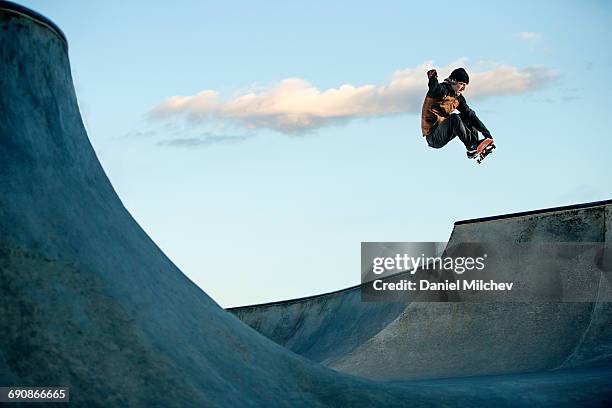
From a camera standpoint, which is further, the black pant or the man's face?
the man's face

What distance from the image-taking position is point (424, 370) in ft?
37.8

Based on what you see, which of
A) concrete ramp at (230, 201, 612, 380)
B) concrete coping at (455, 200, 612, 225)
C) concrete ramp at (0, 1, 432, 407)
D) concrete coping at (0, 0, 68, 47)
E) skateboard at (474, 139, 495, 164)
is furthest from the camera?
skateboard at (474, 139, 495, 164)

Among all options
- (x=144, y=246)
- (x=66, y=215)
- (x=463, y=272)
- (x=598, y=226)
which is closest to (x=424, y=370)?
(x=463, y=272)

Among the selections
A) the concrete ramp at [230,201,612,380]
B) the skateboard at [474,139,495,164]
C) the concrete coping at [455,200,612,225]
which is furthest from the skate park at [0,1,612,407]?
the skateboard at [474,139,495,164]

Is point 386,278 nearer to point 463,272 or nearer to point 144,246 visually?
point 463,272

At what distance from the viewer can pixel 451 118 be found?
1433 cm

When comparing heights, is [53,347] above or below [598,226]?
below

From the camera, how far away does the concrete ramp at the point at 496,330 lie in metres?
10.6

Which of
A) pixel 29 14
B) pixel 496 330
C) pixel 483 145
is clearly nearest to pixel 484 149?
pixel 483 145

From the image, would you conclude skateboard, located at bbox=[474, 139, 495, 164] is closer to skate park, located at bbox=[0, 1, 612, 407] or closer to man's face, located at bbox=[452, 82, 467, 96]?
man's face, located at bbox=[452, 82, 467, 96]

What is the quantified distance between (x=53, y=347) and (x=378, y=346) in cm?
814

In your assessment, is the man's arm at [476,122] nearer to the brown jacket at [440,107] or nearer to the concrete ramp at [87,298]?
the brown jacket at [440,107]

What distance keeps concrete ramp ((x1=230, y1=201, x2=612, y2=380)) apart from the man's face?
2.60 metres

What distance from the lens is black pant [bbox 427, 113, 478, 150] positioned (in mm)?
14234
